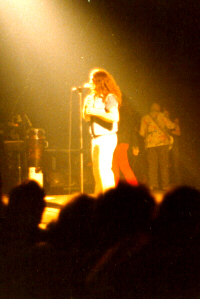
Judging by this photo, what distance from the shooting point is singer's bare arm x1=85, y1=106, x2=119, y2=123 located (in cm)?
377

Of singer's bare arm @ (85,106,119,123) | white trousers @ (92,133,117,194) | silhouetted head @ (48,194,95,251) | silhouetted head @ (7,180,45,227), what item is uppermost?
singer's bare arm @ (85,106,119,123)

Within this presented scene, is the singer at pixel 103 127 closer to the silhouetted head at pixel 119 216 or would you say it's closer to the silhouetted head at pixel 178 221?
the silhouetted head at pixel 119 216

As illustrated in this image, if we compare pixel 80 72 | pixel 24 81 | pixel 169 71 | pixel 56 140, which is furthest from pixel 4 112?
pixel 169 71

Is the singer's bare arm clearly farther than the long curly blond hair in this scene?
No

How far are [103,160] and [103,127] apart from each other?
339 mm

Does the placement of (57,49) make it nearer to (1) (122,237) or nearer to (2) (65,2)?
(2) (65,2)

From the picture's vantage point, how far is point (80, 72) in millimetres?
8961

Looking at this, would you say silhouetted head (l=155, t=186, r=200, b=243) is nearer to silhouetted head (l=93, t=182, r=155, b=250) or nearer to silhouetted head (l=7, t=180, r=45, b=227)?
silhouetted head (l=93, t=182, r=155, b=250)

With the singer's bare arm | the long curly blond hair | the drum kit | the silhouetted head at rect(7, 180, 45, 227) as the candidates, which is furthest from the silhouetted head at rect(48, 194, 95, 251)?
the drum kit

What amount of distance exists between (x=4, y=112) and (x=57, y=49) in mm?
2826

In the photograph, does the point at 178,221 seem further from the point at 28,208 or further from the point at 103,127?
the point at 28,208

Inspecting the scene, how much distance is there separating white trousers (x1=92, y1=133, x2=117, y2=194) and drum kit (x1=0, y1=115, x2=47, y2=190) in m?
2.21

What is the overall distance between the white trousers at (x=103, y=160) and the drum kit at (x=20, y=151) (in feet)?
7.24

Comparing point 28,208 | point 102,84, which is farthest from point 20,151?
point 102,84
